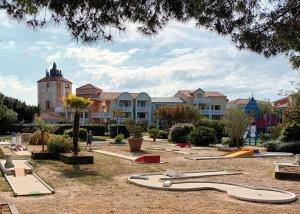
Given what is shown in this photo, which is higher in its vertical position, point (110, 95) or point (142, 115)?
point (110, 95)

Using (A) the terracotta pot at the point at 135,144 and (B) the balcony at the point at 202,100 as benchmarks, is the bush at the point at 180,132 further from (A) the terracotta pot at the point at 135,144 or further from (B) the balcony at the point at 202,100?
(B) the balcony at the point at 202,100

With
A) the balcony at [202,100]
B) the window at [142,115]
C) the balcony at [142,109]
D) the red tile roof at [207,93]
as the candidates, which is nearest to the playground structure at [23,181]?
the balcony at [142,109]

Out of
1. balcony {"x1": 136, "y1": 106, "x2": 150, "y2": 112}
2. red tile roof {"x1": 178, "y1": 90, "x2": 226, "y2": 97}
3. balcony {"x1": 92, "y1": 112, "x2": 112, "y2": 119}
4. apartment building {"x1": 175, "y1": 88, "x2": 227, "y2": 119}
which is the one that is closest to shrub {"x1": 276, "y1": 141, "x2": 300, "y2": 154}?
balcony {"x1": 92, "y1": 112, "x2": 112, "y2": 119}

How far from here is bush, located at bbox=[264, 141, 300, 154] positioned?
2653cm

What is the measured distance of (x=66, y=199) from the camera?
1120cm

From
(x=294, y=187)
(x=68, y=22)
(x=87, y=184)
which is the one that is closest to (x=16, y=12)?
(x=68, y=22)

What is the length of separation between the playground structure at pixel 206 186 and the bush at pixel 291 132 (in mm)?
13765

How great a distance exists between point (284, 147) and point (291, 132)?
5.87 feet

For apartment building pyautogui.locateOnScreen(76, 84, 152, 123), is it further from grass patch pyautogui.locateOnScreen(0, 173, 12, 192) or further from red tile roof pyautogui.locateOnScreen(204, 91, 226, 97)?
grass patch pyautogui.locateOnScreen(0, 173, 12, 192)

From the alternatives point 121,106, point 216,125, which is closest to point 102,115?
point 121,106

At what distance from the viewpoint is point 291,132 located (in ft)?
92.8

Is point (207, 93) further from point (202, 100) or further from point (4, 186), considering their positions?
point (4, 186)

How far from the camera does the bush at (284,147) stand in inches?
1045

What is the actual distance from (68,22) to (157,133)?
35209 mm
